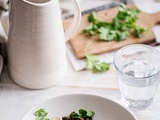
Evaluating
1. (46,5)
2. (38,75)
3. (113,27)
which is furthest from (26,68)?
(113,27)

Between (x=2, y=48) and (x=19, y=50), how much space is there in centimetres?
13

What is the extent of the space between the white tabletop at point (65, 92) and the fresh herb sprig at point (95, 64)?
12 mm

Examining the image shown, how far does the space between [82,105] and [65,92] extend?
8cm

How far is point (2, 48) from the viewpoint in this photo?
1.00 meters

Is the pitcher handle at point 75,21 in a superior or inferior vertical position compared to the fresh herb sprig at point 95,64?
superior

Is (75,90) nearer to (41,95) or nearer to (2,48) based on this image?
(41,95)

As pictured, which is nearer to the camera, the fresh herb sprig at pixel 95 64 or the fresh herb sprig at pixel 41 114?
the fresh herb sprig at pixel 41 114

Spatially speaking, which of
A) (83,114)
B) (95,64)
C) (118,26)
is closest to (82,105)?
(83,114)

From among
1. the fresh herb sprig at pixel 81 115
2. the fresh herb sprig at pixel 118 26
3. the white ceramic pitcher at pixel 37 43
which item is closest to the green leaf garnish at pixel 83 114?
the fresh herb sprig at pixel 81 115

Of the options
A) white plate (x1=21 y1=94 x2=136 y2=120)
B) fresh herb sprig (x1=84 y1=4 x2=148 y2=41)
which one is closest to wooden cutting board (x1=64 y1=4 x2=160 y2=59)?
fresh herb sprig (x1=84 y1=4 x2=148 y2=41)

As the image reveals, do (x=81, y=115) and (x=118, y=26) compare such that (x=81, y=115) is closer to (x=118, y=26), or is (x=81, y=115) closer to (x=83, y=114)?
(x=83, y=114)

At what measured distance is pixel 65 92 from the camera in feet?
3.07

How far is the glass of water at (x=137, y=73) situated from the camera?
2.85 feet

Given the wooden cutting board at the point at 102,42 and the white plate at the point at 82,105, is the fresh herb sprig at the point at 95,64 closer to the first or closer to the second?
the wooden cutting board at the point at 102,42
